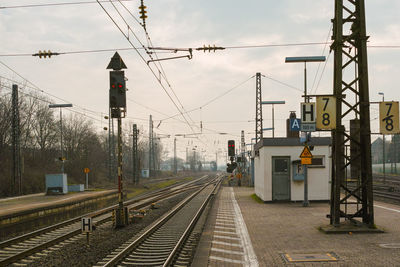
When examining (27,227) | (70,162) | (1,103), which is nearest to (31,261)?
(27,227)

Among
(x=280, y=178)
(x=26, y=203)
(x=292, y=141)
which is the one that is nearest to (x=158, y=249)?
(x=280, y=178)

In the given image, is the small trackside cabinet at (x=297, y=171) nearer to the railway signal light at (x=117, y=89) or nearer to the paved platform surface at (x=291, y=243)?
the paved platform surface at (x=291, y=243)

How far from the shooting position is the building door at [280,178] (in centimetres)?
2225

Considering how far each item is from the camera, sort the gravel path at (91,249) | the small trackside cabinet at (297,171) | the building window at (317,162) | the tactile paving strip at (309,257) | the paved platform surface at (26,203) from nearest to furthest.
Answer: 1. the tactile paving strip at (309,257)
2. the gravel path at (91,249)
3. the paved platform surface at (26,203)
4. the small trackside cabinet at (297,171)
5. the building window at (317,162)

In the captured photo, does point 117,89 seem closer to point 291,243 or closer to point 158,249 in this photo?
point 158,249

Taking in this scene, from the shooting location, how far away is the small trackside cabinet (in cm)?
2170

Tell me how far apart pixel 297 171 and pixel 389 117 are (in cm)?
944

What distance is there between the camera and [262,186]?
23.2 m

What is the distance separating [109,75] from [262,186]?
1227 centimetres

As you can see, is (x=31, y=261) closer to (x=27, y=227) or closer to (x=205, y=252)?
(x=205, y=252)

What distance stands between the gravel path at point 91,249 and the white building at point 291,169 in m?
9.38

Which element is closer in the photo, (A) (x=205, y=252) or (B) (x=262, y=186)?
(A) (x=205, y=252)

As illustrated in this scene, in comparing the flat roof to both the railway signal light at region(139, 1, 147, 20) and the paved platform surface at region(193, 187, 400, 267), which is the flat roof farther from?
the railway signal light at region(139, 1, 147, 20)

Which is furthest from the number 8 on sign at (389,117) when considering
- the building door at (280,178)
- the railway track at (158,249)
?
the building door at (280,178)
